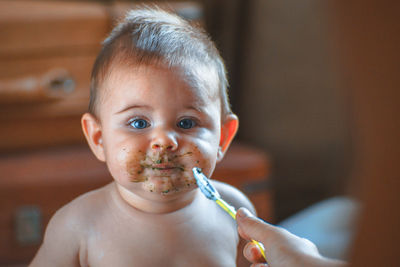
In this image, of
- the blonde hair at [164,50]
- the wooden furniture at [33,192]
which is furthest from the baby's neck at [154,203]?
the wooden furniture at [33,192]

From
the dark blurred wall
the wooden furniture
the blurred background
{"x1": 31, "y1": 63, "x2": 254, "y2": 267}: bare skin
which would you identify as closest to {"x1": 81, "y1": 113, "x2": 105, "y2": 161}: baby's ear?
{"x1": 31, "y1": 63, "x2": 254, "y2": 267}: bare skin

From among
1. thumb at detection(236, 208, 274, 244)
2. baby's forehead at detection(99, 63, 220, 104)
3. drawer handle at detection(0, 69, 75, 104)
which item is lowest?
drawer handle at detection(0, 69, 75, 104)

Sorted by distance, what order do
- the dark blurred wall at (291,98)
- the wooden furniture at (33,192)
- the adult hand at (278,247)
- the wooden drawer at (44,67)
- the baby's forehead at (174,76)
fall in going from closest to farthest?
the adult hand at (278,247) → the baby's forehead at (174,76) → the wooden furniture at (33,192) → the wooden drawer at (44,67) → the dark blurred wall at (291,98)

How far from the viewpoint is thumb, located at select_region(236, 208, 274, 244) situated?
49 cm

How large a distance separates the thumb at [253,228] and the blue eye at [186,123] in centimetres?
10

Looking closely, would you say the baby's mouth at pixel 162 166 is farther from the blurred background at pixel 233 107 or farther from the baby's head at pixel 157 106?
the blurred background at pixel 233 107

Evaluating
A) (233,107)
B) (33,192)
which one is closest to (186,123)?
(33,192)

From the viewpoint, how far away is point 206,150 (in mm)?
544

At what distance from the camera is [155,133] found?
0.52 m

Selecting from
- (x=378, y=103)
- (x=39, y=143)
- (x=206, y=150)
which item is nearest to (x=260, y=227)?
(x=206, y=150)

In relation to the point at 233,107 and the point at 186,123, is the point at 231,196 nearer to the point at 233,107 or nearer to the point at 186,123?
the point at 186,123

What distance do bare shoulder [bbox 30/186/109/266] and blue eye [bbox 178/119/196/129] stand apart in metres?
0.14

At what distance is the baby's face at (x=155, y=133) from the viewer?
1.72 feet

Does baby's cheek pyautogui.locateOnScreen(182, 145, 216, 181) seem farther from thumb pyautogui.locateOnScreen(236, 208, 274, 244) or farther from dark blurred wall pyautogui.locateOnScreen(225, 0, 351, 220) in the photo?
dark blurred wall pyautogui.locateOnScreen(225, 0, 351, 220)
